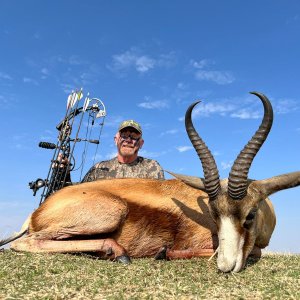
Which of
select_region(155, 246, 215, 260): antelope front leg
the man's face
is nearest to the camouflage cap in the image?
the man's face

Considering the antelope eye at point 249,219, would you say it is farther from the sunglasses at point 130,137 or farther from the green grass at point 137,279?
the sunglasses at point 130,137

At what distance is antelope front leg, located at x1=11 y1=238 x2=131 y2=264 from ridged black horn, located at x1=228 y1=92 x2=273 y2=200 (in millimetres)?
1747

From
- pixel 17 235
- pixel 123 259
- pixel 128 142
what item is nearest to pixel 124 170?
pixel 128 142

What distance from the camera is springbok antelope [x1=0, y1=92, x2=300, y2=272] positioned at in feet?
17.8

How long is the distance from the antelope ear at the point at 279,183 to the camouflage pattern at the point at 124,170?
15.4 ft

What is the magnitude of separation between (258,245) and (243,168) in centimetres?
137

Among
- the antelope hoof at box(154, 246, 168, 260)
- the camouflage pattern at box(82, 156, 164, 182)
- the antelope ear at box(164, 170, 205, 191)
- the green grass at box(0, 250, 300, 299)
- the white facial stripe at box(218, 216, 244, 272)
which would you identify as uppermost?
the camouflage pattern at box(82, 156, 164, 182)

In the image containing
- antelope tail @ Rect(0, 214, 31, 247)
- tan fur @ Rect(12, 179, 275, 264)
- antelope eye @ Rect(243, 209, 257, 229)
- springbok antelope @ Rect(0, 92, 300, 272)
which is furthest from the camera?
antelope tail @ Rect(0, 214, 31, 247)

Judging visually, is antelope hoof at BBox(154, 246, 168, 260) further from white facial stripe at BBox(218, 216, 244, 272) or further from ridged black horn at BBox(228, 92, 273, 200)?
ridged black horn at BBox(228, 92, 273, 200)

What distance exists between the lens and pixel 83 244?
221 inches

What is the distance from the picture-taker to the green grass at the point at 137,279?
3.66 metres

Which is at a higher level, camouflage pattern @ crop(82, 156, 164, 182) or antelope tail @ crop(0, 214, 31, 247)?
camouflage pattern @ crop(82, 156, 164, 182)

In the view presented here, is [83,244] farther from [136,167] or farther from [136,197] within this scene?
[136,167]

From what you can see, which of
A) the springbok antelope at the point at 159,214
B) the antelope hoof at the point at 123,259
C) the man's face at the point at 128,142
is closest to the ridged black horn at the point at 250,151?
the springbok antelope at the point at 159,214
